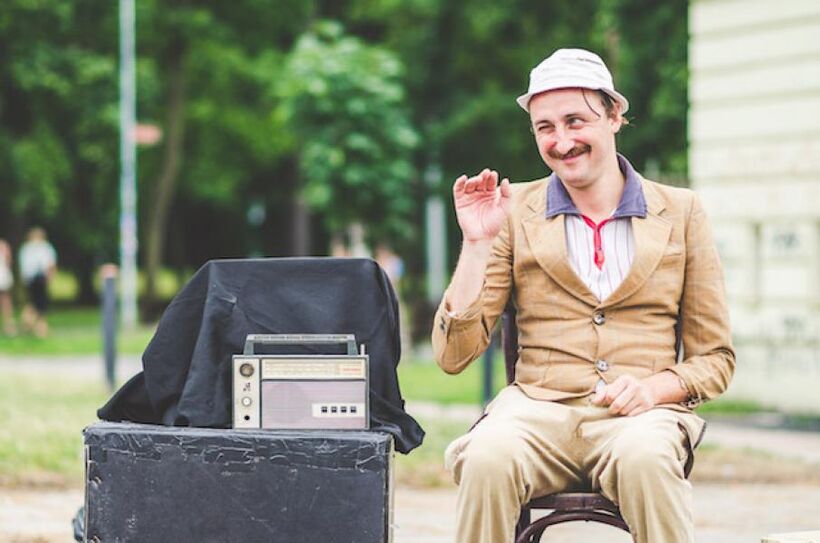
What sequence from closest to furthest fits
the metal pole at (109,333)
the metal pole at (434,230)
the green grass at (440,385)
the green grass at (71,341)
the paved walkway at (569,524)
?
the paved walkway at (569,524) → the metal pole at (109,333) → the green grass at (440,385) → the green grass at (71,341) → the metal pole at (434,230)

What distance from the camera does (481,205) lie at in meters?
4.18

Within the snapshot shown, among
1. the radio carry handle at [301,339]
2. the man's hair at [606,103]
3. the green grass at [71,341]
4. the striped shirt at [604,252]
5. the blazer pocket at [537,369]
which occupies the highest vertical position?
the man's hair at [606,103]

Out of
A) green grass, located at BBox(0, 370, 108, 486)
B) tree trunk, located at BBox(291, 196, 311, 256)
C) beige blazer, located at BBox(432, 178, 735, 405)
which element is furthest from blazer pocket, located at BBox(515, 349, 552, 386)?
tree trunk, located at BBox(291, 196, 311, 256)

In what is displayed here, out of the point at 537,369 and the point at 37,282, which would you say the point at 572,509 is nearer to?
the point at 537,369

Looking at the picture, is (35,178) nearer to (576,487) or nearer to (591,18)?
(591,18)

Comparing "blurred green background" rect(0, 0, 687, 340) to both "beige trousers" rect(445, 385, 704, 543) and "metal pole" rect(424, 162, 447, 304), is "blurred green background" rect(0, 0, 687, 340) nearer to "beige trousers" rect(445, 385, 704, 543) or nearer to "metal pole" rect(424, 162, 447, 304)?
"metal pole" rect(424, 162, 447, 304)

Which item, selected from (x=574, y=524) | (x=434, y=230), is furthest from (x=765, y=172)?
(x=434, y=230)

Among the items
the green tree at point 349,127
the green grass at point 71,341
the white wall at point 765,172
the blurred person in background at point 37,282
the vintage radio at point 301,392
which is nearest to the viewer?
the vintage radio at point 301,392

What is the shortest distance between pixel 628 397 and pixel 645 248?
0.44 metres

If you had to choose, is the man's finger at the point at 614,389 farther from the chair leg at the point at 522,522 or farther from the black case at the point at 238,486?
the black case at the point at 238,486

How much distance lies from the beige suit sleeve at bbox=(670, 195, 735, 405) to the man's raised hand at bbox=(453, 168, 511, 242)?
1.89ft

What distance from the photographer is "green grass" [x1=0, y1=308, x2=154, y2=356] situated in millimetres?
22703

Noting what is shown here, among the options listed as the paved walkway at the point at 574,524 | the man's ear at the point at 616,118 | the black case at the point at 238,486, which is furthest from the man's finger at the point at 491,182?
the paved walkway at the point at 574,524

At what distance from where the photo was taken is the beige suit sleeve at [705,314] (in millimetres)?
4285
